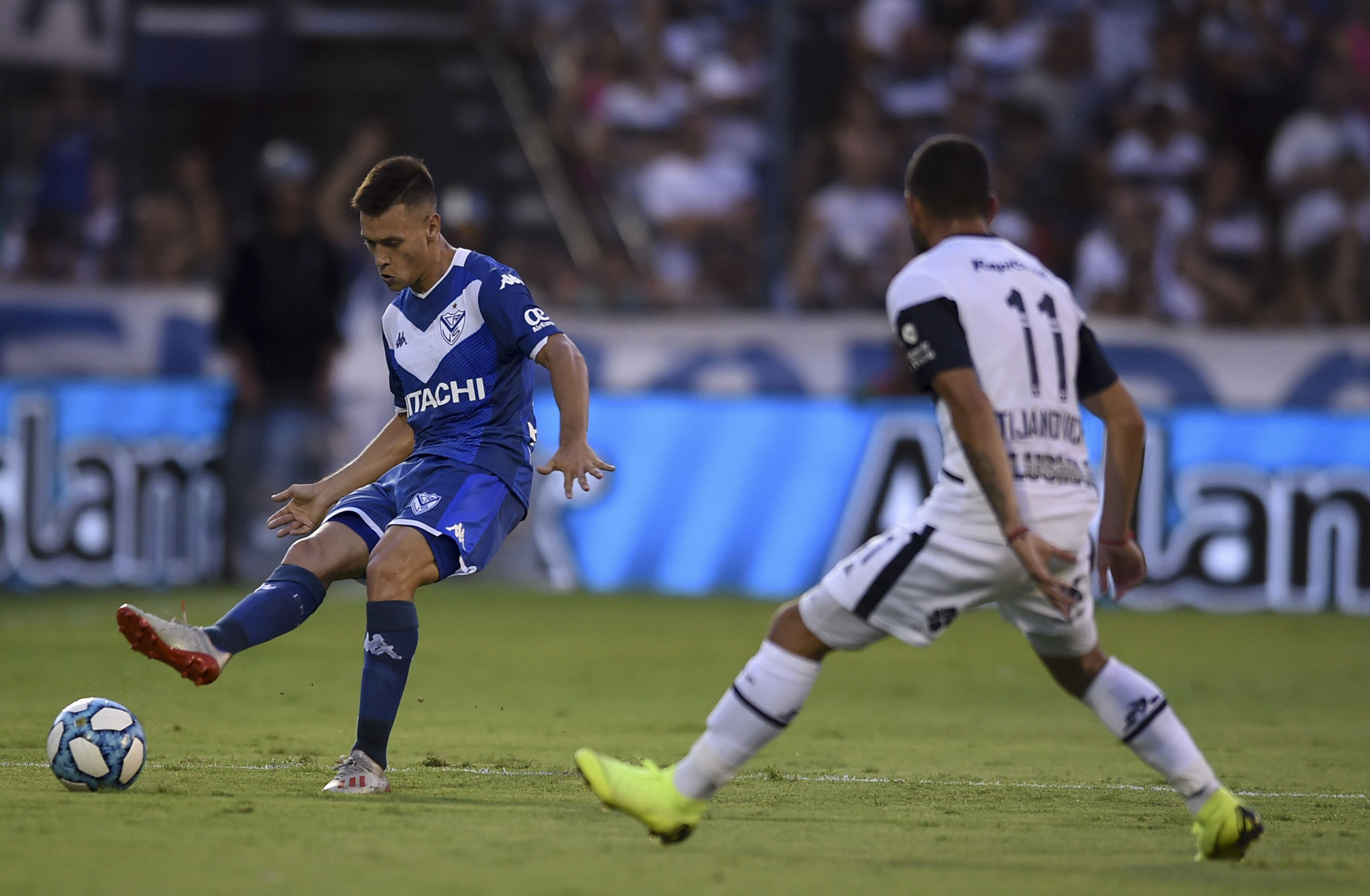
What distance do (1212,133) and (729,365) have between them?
218 inches

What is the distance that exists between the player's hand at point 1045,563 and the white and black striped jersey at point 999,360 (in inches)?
4.3

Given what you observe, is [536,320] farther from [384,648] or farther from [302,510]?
[384,648]

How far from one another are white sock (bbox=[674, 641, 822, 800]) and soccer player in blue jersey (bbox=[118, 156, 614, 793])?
39.6 inches

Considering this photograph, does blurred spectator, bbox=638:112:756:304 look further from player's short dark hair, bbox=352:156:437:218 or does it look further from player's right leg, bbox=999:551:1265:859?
player's right leg, bbox=999:551:1265:859

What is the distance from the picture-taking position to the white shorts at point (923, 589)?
4.89 m

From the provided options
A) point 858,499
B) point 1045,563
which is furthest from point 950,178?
point 858,499

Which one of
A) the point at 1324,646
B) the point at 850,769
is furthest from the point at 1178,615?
the point at 850,769

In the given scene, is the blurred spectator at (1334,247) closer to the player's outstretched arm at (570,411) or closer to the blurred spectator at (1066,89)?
the blurred spectator at (1066,89)

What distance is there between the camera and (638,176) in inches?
645

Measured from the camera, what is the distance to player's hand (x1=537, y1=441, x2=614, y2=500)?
5.66 m

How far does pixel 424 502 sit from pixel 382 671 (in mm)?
582

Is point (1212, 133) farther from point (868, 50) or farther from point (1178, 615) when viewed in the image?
point (1178, 615)

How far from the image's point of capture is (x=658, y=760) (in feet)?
22.7

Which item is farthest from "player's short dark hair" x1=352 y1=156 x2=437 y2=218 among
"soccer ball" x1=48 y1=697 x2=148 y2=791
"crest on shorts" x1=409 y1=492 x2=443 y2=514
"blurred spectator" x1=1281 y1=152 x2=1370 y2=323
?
"blurred spectator" x1=1281 y1=152 x2=1370 y2=323
